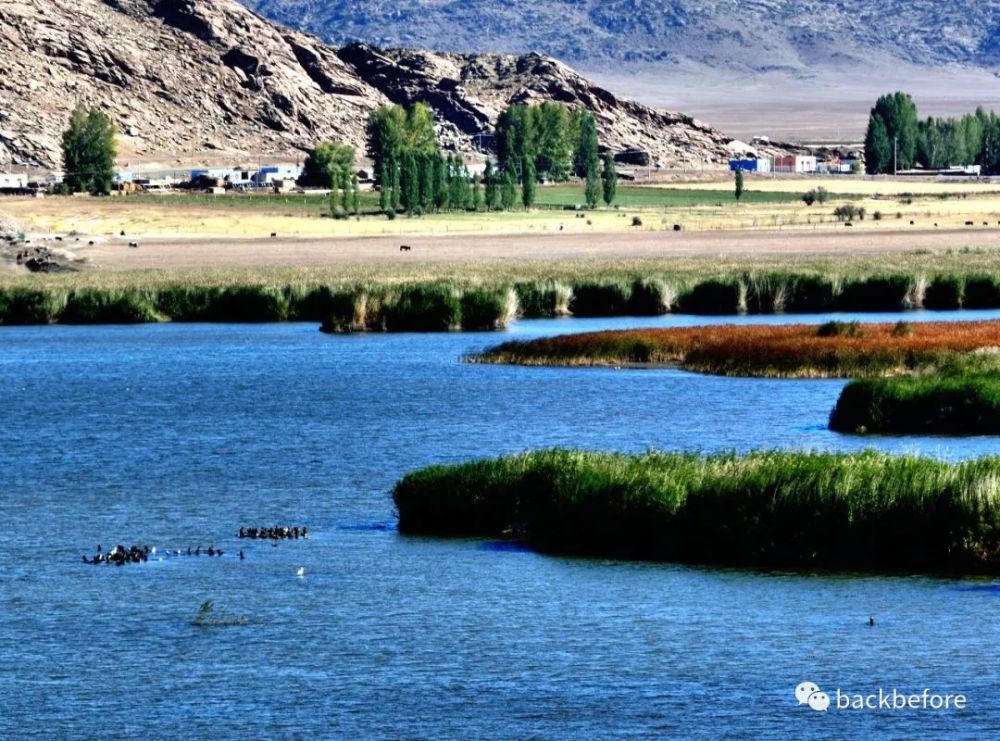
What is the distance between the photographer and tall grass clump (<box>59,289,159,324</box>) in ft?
269

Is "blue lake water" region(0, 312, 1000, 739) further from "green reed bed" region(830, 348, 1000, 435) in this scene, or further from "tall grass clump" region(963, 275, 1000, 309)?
"tall grass clump" region(963, 275, 1000, 309)

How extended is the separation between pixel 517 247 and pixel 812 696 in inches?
4248

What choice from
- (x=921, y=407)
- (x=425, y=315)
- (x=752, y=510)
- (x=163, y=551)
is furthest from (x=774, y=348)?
(x=163, y=551)

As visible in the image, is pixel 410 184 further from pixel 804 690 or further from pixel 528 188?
pixel 804 690

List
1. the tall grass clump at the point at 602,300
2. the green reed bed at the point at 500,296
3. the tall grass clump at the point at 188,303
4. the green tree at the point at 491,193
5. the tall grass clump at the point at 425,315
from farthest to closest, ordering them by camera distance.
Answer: the green tree at the point at 491,193 → the tall grass clump at the point at 188,303 → the tall grass clump at the point at 602,300 → the green reed bed at the point at 500,296 → the tall grass clump at the point at 425,315

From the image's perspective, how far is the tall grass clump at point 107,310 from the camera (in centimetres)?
8188

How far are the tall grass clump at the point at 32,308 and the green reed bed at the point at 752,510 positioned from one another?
53.9 meters

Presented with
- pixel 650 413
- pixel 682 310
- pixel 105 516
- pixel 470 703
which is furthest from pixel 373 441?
pixel 682 310

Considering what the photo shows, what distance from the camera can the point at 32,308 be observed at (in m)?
82.2

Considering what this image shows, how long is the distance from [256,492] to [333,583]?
883 centimetres

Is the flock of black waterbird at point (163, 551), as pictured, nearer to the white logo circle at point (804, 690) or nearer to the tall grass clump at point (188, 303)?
the white logo circle at point (804, 690)

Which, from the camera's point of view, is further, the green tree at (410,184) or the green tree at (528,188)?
the green tree at (528,188)

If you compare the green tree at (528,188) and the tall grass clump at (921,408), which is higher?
the green tree at (528,188)

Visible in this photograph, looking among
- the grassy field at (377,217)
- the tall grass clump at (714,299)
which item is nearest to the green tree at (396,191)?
the grassy field at (377,217)
